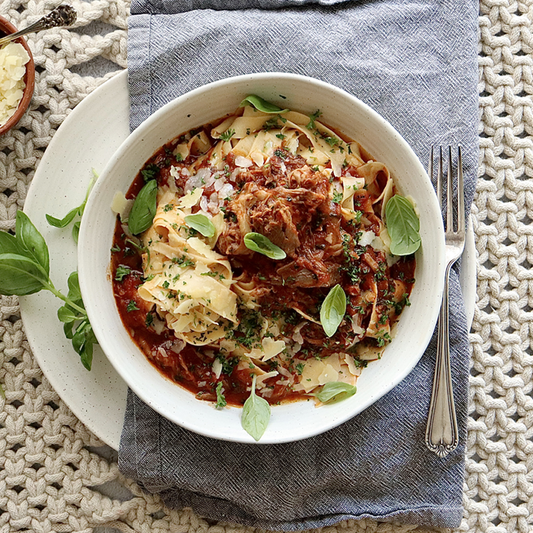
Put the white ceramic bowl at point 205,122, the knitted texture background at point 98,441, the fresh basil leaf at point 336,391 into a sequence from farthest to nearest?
the knitted texture background at point 98,441 < the fresh basil leaf at point 336,391 < the white ceramic bowl at point 205,122

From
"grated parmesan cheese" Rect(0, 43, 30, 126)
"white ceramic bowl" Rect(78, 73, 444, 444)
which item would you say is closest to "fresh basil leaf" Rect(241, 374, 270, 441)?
"white ceramic bowl" Rect(78, 73, 444, 444)

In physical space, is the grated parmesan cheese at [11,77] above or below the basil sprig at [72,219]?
above

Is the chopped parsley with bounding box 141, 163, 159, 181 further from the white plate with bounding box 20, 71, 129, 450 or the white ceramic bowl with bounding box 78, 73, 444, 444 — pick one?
the white plate with bounding box 20, 71, 129, 450

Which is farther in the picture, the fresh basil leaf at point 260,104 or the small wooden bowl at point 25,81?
the small wooden bowl at point 25,81

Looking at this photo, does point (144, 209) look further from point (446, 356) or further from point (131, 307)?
point (446, 356)

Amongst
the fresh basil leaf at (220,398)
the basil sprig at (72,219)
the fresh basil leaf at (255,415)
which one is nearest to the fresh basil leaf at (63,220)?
the basil sprig at (72,219)

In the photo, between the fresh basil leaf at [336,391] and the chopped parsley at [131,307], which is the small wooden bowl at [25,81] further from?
the fresh basil leaf at [336,391]

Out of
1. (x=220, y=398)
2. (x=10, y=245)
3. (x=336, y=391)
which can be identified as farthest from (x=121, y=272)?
(x=336, y=391)
